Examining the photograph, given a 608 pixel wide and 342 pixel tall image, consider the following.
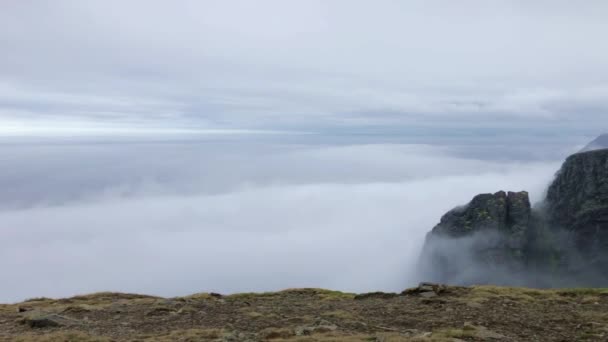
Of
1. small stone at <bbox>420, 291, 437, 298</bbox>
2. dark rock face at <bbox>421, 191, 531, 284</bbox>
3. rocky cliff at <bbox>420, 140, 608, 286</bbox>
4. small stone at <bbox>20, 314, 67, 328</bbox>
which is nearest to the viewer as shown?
small stone at <bbox>20, 314, 67, 328</bbox>

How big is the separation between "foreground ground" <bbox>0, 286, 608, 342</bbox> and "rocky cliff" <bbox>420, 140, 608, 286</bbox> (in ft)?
548

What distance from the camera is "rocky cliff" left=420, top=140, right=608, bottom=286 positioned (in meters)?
179

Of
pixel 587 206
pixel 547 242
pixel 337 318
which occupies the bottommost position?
pixel 547 242

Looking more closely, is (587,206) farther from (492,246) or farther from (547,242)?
(492,246)

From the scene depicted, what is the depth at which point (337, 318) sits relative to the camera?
23.0 meters

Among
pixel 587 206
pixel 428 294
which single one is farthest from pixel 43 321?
pixel 587 206

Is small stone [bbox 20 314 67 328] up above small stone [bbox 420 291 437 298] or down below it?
above

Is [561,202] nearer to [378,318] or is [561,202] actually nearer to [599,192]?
[599,192]

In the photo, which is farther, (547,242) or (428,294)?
(547,242)

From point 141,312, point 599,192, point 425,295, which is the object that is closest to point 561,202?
point 599,192

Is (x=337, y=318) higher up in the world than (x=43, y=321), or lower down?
lower down

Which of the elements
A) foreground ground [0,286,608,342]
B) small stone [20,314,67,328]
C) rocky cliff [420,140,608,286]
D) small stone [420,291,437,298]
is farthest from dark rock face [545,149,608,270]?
small stone [20,314,67,328]

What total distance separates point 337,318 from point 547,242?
207 m

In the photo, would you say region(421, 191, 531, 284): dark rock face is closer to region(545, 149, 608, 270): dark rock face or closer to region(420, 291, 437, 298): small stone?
region(545, 149, 608, 270): dark rock face
